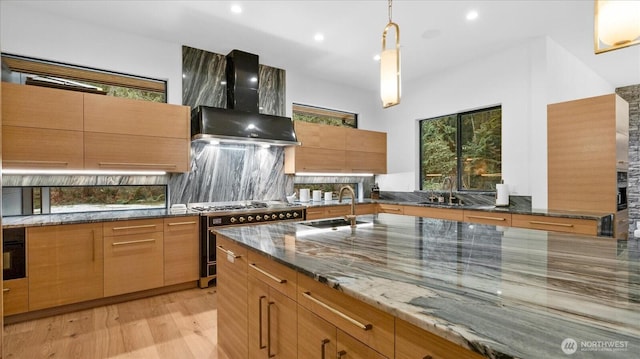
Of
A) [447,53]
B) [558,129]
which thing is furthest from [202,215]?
[558,129]

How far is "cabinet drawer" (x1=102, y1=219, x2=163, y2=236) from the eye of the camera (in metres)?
3.00

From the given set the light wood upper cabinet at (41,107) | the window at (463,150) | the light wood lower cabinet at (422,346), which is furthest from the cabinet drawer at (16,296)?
the window at (463,150)

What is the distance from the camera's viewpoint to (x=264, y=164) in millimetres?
4578

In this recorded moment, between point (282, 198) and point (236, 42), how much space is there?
2.25 metres

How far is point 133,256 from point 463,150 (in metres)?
4.61

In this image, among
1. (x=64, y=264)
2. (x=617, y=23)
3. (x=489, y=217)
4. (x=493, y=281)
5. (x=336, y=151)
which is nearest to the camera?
(x=493, y=281)

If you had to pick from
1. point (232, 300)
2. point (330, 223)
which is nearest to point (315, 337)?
point (232, 300)

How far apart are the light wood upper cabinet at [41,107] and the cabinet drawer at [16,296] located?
4.54 ft

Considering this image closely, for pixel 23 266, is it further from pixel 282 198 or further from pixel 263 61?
pixel 263 61

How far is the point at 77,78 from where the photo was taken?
342 cm

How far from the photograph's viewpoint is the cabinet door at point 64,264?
2.68m

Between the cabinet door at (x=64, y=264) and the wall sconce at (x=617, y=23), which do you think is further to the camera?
the cabinet door at (x=64, y=264)

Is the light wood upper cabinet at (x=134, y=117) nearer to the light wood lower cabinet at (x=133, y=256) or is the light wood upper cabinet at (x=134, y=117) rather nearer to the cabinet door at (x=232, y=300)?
the light wood lower cabinet at (x=133, y=256)

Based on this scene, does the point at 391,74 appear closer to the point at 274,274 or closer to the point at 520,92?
the point at 274,274
